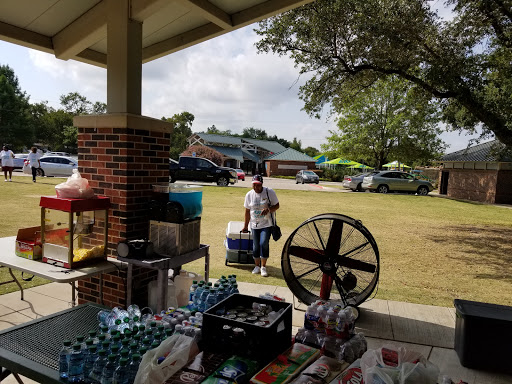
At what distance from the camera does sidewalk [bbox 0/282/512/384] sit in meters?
3.57

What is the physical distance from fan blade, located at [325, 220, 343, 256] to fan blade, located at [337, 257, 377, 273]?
4.5 inches

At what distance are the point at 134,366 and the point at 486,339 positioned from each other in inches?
126

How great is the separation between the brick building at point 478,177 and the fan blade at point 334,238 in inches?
737

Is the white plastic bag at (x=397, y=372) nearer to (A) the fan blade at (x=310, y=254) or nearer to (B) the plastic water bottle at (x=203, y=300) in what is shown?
(B) the plastic water bottle at (x=203, y=300)

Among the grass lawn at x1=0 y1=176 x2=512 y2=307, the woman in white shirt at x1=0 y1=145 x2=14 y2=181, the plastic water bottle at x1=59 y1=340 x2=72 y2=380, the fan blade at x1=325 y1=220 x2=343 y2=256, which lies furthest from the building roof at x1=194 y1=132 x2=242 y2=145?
the plastic water bottle at x1=59 y1=340 x2=72 y2=380

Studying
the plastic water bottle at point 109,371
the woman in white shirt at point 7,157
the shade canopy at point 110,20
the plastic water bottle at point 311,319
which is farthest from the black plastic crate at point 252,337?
the woman in white shirt at point 7,157

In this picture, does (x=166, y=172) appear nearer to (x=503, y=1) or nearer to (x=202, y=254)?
(x=202, y=254)

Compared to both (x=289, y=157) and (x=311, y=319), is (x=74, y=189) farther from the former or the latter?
(x=289, y=157)

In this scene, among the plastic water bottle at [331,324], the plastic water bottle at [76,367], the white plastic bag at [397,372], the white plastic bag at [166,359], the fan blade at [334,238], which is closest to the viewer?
the white plastic bag at [397,372]

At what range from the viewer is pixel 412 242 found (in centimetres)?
991

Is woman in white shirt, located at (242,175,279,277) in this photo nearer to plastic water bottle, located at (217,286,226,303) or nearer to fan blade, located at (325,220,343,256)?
fan blade, located at (325,220,343,256)

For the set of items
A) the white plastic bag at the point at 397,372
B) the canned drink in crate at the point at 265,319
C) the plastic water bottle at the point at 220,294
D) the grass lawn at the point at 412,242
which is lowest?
the grass lawn at the point at 412,242

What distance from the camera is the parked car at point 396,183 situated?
24.9 m

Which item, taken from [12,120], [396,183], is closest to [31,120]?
[12,120]
